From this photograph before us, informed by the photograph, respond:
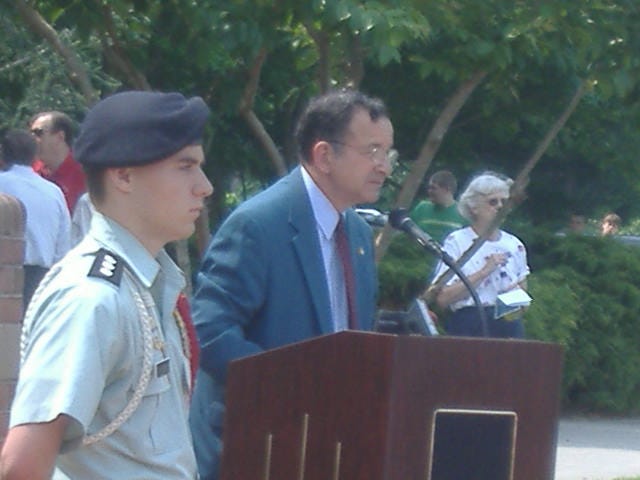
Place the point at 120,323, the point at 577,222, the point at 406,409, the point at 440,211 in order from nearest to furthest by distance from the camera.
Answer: the point at 120,323 → the point at 406,409 → the point at 440,211 → the point at 577,222

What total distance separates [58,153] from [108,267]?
5930 millimetres

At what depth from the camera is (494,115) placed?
11688 millimetres

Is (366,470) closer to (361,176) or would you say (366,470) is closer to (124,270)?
(124,270)

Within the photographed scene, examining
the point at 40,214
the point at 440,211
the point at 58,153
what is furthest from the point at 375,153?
the point at 440,211

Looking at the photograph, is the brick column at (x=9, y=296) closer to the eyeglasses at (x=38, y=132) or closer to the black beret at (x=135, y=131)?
the black beret at (x=135, y=131)

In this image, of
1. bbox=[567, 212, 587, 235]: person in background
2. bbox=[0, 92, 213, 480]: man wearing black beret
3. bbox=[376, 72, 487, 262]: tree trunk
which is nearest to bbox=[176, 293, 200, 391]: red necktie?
bbox=[0, 92, 213, 480]: man wearing black beret

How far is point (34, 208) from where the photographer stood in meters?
7.45

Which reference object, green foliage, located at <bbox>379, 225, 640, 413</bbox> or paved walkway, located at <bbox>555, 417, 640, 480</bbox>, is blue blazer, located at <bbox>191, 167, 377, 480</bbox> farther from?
green foliage, located at <bbox>379, 225, 640, 413</bbox>

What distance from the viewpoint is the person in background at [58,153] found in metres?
8.15

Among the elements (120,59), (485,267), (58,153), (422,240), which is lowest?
(485,267)

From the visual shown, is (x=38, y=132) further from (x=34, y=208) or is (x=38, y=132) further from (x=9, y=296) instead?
(x=9, y=296)

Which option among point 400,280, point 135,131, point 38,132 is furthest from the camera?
point 400,280

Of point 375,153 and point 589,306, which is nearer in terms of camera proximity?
point 375,153

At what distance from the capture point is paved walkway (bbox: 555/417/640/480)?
9227mm
